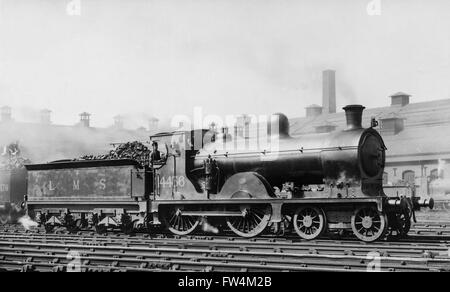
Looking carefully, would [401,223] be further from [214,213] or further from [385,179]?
[385,179]

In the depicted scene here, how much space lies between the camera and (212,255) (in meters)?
10.5

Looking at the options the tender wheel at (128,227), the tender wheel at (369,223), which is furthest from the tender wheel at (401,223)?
the tender wheel at (128,227)

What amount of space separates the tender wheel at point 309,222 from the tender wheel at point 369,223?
0.75m

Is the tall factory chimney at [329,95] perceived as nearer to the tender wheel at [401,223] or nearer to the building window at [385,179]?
the building window at [385,179]

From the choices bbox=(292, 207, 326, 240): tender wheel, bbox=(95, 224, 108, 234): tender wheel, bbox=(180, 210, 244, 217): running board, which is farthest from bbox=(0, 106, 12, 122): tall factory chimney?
bbox=(292, 207, 326, 240): tender wheel

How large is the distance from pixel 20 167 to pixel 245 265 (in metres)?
16.3

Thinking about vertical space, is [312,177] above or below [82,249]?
above

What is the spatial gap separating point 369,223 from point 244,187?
10.8 ft

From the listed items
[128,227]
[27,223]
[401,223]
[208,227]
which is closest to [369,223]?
[401,223]

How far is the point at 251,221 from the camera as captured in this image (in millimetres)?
14125
